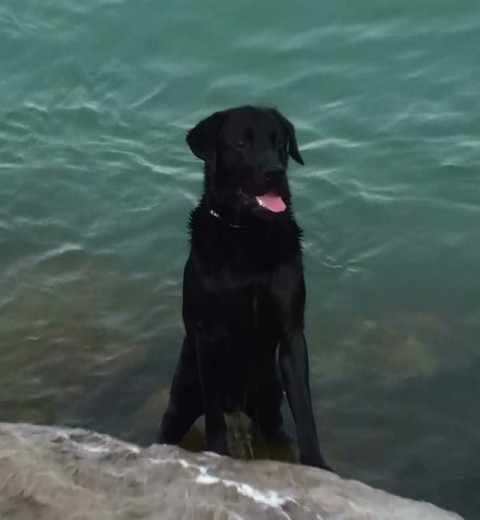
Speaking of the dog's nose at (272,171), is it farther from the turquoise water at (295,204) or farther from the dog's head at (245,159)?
the turquoise water at (295,204)

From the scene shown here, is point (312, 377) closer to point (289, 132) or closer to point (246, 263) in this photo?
point (246, 263)

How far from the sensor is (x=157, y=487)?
11.1 ft

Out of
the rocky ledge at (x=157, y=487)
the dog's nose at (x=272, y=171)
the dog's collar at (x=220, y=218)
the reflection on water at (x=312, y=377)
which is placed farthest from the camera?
the reflection on water at (x=312, y=377)

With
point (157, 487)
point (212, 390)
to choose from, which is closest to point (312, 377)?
point (212, 390)

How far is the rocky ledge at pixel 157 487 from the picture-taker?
3.16 metres

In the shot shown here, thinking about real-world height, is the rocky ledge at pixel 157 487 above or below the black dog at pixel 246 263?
below

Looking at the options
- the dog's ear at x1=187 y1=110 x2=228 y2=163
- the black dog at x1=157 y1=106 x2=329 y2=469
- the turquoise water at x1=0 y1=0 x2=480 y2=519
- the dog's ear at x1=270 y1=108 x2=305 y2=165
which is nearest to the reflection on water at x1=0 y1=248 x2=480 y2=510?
the turquoise water at x1=0 y1=0 x2=480 y2=519

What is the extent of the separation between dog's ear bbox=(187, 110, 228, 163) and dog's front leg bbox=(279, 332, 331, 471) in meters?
0.86

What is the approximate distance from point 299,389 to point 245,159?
3.33 ft

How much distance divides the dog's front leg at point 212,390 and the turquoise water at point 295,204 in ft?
2.42

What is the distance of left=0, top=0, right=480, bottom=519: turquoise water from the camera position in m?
5.62

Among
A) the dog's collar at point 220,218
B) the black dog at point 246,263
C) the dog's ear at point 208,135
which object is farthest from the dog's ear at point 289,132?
the dog's collar at point 220,218

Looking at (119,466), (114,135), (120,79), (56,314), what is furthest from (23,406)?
(120,79)

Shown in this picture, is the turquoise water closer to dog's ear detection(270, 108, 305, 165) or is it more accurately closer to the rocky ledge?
the rocky ledge
